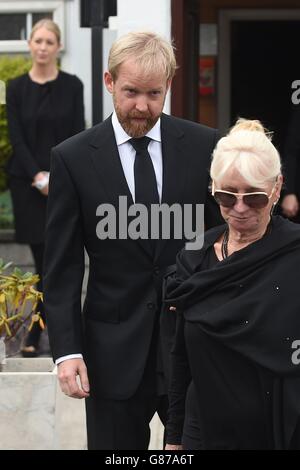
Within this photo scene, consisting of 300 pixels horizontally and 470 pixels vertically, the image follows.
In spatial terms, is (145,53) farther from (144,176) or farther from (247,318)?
(247,318)

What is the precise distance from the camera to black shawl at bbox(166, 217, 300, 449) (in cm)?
353

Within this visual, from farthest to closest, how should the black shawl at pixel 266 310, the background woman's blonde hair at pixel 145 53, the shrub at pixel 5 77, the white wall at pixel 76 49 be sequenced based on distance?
1. the white wall at pixel 76 49
2. the shrub at pixel 5 77
3. the background woman's blonde hair at pixel 145 53
4. the black shawl at pixel 266 310

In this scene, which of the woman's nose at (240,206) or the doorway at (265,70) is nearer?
the woman's nose at (240,206)

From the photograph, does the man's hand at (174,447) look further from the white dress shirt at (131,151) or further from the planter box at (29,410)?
the planter box at (29,410)

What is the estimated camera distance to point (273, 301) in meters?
3.53

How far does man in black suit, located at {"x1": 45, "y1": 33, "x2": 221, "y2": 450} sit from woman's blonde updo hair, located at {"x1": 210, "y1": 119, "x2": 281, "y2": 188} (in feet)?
2.26

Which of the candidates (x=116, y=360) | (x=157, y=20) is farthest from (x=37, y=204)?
(x=116, y=360)

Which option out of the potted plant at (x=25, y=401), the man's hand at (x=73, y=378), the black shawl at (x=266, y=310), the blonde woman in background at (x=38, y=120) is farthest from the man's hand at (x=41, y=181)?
the black shawl at (x=266, y=310)

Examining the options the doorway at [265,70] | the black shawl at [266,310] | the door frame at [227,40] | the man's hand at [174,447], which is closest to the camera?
the black shawl at [266,310]

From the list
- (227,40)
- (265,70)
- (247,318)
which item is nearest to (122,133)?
(247,318)

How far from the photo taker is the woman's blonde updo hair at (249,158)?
3.58 metres

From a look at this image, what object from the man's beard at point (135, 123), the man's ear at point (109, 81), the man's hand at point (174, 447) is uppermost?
the man's ear at point (109, 81)

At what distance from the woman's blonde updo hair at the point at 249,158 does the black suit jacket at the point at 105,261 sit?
0.74m

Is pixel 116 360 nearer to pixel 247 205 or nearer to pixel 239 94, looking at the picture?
pixel 247 205
